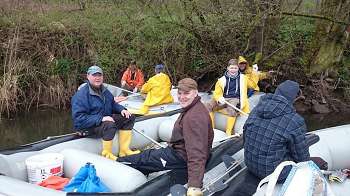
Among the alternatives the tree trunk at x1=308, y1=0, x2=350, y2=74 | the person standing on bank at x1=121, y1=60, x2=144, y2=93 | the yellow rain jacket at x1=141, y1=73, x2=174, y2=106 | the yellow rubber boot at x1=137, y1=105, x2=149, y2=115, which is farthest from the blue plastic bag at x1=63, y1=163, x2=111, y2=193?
the tree trunk at x1=308, y1=0, x2=350, y2=74

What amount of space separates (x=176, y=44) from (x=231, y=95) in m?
4.10

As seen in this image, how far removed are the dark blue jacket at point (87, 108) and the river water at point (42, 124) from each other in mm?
3456

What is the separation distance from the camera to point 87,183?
3.30m

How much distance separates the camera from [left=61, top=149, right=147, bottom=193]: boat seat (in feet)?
10.9

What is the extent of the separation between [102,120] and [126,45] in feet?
20.3

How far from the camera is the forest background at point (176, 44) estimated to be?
873cm

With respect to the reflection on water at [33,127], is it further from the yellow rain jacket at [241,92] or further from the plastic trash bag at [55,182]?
the plastic trash bag at [55,182]

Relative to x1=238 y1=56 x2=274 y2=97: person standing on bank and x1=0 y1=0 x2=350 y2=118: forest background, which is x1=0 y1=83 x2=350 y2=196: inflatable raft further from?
x1=0 y1=0 x2=350 y2=118: forest background

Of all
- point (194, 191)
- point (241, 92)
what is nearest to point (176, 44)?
point (241, 92)

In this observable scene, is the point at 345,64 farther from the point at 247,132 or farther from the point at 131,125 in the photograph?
the point at 247,132

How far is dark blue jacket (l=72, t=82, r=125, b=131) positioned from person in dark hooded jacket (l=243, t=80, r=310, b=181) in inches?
63.6

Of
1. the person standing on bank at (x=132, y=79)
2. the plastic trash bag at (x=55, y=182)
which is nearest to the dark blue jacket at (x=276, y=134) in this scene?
the plastic trash bag at (x=55, y=182)

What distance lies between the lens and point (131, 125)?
456 centimetres

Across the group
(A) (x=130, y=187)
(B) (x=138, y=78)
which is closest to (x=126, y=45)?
(B) (x=138, y=78)
